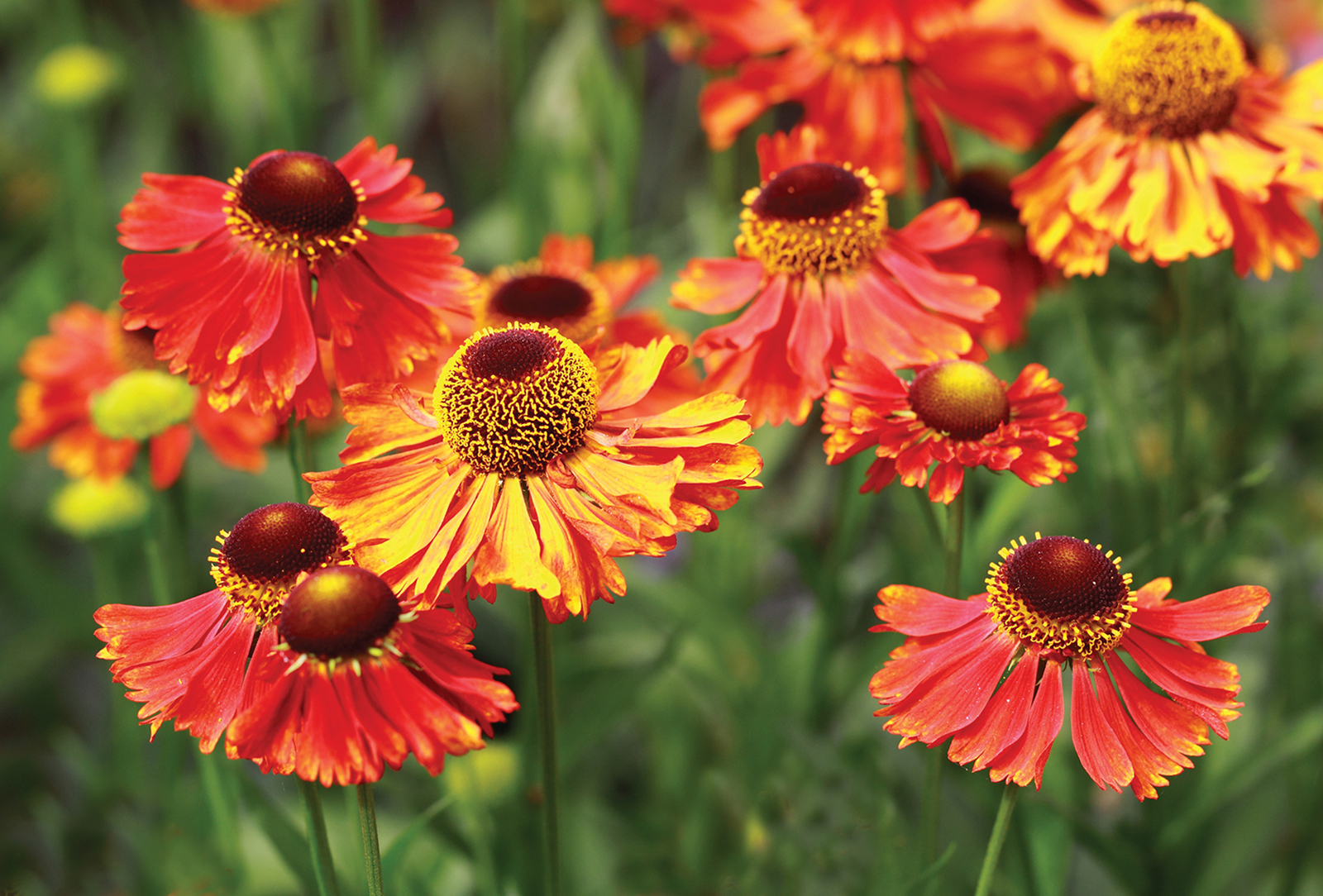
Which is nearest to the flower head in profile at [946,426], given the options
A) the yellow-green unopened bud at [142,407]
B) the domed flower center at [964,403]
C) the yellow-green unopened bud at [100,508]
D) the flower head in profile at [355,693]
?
the domed flower center at [964,403]

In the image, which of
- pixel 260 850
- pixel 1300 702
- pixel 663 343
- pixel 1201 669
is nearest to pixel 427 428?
pixel 663 343

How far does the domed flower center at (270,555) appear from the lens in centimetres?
61

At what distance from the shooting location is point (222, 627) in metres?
0.64

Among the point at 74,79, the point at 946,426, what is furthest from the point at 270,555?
the point at 74,79

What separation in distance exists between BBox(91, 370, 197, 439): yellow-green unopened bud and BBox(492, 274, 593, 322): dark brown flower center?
10.6 inches

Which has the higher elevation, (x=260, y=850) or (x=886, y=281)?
(x=886, y=281)

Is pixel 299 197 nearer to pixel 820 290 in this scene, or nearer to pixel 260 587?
pixel 260 587

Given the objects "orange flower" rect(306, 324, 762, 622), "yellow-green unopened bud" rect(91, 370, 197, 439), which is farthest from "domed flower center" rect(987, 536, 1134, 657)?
"yellow-green unopened bud" rect(91, 370, 197, 439)

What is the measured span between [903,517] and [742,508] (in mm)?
194

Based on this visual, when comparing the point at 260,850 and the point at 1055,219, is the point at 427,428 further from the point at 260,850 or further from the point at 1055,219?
the point at 260,850

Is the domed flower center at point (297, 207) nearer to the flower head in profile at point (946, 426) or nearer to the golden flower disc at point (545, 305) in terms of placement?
the golden flower disc at point (545, 305)

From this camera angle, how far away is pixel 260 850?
1.16 metres

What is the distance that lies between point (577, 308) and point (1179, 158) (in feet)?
1.69

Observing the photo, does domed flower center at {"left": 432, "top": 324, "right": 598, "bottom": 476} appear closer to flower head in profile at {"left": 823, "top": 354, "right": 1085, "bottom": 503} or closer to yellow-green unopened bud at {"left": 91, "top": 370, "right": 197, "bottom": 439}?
flower head in profile at {"left": 823, "top": 354, "right": 1085, "bottom": 503}
